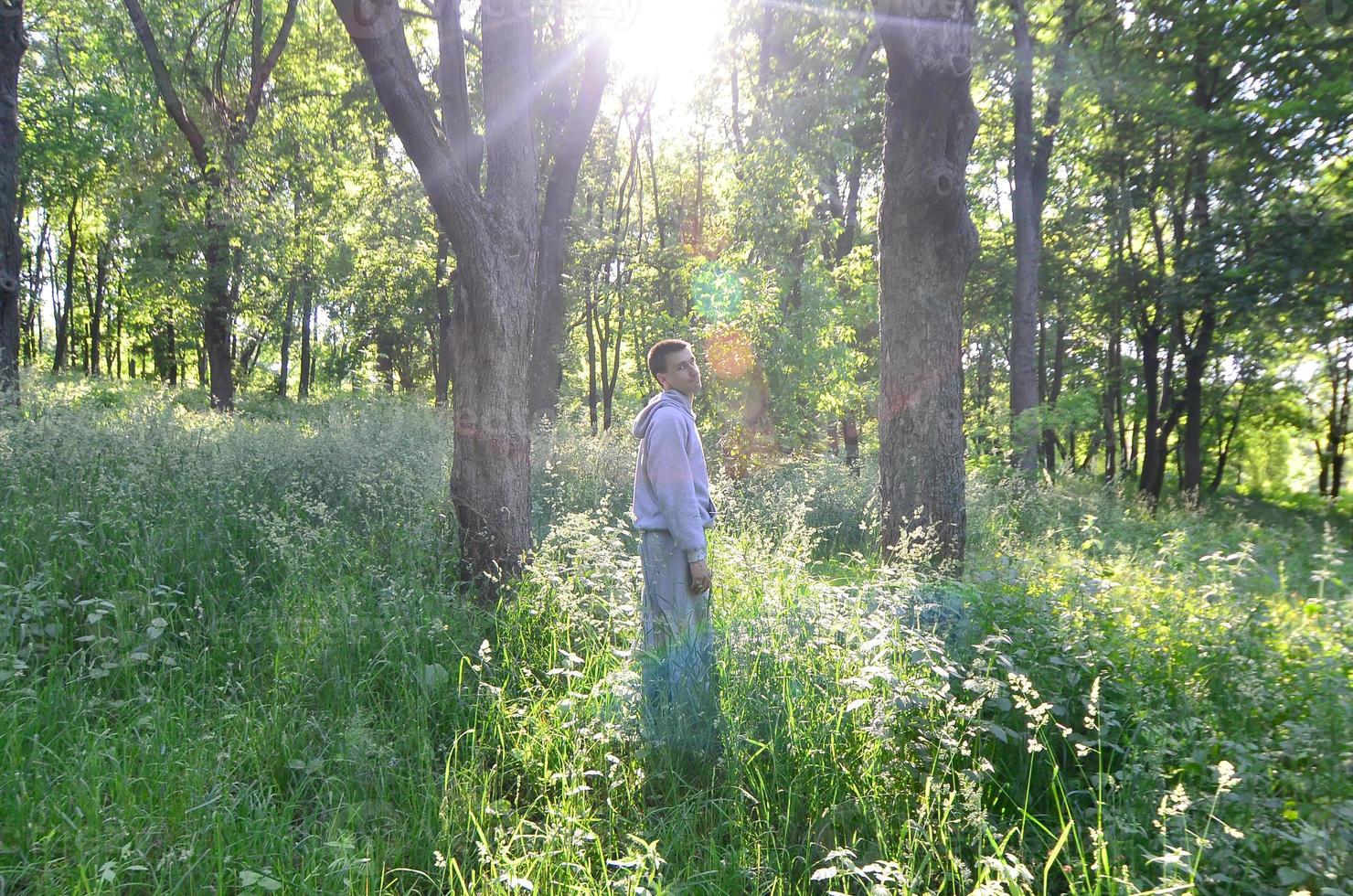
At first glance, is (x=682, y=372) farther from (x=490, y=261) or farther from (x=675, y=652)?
(x=490, y=261)

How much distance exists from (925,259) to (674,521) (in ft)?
11.3

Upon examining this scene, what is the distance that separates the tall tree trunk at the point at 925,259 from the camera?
6008 mm

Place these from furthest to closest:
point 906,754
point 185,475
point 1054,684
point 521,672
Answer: point 185,475 → point 521,672 → point 1054,684 → point 906,754

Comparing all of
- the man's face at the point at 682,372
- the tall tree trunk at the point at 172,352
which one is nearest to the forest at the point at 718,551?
the man's face at the point at 682,372

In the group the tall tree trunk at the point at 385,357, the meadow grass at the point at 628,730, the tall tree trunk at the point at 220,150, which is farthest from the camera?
the tall tree trunk at the point at 385,357

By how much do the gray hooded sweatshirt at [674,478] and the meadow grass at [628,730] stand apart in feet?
1.32

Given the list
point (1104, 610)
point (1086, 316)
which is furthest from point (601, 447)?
point (1086, 316)

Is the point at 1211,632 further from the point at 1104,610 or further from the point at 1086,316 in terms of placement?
the point at 1086,316

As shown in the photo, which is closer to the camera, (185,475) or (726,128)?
(185,475)

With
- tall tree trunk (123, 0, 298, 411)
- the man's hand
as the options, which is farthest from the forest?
the man's hand

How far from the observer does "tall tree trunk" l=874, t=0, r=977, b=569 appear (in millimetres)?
6008

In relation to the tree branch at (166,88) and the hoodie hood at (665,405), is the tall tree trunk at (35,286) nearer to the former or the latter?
the tree branch at (166,88)

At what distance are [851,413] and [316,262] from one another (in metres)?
13.4

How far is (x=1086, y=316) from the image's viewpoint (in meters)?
20.3
